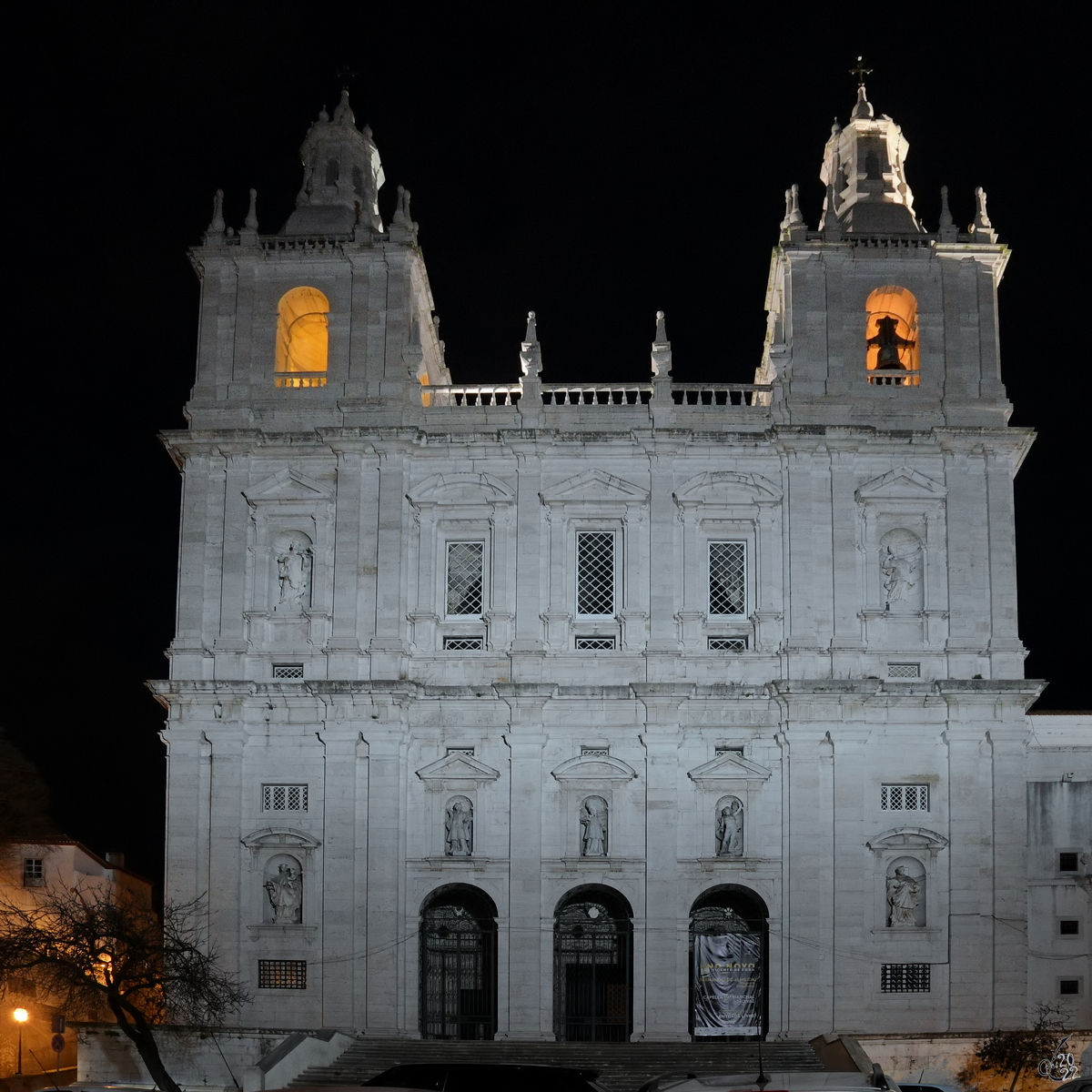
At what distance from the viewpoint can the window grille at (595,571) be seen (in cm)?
4009

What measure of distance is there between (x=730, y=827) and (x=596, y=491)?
8.37 metres

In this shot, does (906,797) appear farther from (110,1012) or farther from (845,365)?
(110,1012)

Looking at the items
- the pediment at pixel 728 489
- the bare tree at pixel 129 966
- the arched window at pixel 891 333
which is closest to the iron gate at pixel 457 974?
the bare tree at pixel 129 966

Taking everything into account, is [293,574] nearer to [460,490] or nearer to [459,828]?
[460,490]

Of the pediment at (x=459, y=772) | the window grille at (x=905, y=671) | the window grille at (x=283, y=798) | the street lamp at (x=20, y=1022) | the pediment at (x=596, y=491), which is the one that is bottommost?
the street lamp at (x=20, y=1022)

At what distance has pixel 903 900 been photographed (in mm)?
38156

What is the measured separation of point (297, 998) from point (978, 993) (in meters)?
15.1

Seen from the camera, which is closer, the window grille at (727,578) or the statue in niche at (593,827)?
the statue in niche at (593,827)

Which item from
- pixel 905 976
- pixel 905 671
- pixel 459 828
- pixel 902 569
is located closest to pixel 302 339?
pixel 459 828

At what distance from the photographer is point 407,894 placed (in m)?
38.5

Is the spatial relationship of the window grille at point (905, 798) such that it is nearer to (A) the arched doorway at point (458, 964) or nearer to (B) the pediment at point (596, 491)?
(B) the pediment at point (596, 491)

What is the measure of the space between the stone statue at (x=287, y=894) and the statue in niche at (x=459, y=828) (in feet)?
11.2

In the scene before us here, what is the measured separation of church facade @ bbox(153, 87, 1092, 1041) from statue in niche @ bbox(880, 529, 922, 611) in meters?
0.09

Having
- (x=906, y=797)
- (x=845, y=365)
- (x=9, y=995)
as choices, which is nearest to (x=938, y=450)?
(x=845, y=365)
